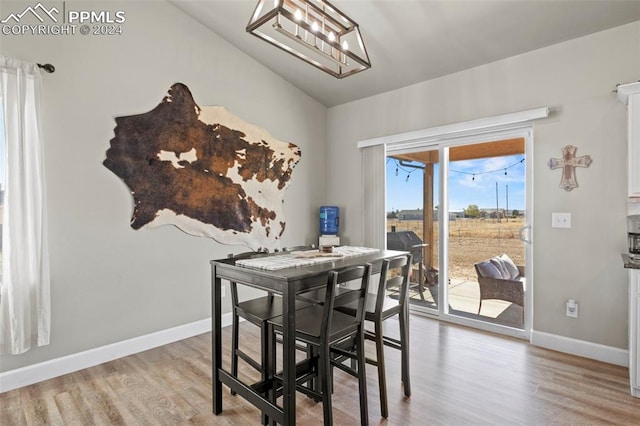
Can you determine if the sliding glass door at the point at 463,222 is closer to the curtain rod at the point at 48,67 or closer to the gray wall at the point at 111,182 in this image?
the gray wall at the point at 111,182

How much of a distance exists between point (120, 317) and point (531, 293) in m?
3.68

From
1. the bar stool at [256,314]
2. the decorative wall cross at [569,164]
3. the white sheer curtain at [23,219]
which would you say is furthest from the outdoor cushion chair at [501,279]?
the white sheer curtain at [23,219]

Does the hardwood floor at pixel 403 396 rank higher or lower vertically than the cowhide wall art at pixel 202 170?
lower

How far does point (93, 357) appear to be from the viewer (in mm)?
2719

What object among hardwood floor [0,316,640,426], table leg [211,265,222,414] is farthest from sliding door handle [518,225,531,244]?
table leg [211,265,222,414]

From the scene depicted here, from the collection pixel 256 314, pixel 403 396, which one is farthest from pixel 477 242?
pixel 256 314

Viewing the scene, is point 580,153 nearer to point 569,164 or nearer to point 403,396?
point 569,164

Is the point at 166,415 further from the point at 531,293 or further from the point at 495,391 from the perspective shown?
the point at 531,293

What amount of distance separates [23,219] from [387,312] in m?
2.59

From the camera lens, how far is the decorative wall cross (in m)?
2.77

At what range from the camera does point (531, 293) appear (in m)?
3.06

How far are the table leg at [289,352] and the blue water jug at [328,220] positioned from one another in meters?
2.80

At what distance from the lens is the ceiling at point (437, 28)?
254 centimetres

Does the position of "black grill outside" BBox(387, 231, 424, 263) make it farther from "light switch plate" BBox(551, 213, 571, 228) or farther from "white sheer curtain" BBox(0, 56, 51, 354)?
"white sheer curtain" BBox(0, 56, 51, 354)
